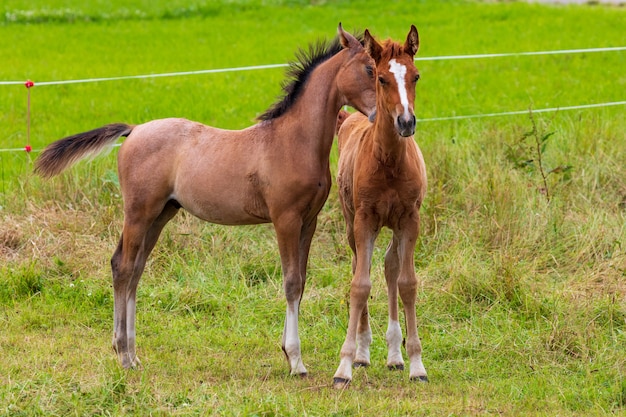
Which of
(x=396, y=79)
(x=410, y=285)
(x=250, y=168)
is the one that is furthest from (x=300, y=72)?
(x=410, y=285)

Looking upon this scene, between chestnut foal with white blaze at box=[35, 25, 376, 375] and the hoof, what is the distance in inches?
12.7

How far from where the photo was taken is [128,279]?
621cm

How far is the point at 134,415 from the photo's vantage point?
4.83m

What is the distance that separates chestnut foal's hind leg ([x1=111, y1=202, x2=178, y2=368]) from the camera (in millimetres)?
6121

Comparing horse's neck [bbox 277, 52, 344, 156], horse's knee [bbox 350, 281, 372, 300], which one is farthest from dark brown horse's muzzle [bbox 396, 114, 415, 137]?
horse's knee [bbox 350, 281, 372, 300]

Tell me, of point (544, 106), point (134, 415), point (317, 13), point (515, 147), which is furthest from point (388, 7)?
point (134, 415)

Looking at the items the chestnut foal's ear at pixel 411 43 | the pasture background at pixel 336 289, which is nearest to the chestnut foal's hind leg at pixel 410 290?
the pasture background at pixel 336 289

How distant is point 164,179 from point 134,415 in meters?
1.78

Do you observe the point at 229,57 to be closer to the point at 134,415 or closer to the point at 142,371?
the point at 142,371

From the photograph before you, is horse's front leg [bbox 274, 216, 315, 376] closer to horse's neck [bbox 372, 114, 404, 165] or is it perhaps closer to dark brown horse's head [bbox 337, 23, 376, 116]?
horse's neck [bbox 372, 114, 404, 165]

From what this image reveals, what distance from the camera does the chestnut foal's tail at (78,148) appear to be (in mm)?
6387

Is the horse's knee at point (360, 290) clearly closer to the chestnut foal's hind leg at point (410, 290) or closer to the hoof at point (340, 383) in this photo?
the chestnut foal's hind leg at point (410, 290)

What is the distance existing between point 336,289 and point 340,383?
183 centimetres

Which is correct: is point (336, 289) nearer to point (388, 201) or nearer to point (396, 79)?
point (388, 201)
